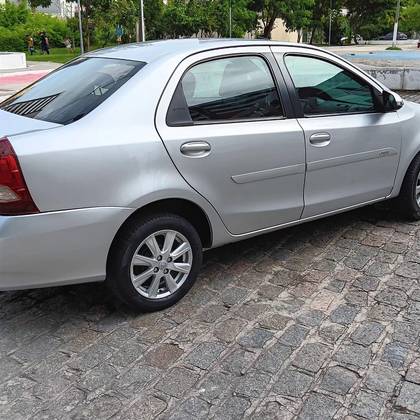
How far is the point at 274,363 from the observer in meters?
3.00

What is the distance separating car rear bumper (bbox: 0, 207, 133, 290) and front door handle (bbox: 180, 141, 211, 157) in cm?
50

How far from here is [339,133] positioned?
414cm

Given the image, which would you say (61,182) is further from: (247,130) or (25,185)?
(247,130)

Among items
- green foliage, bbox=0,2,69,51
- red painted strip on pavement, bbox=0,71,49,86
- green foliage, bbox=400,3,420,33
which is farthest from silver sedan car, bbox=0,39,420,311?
green foliage, bbox=400,3,420,33

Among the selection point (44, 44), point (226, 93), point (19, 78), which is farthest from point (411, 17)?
point (226, 93)

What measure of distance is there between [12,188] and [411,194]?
3.40 meters

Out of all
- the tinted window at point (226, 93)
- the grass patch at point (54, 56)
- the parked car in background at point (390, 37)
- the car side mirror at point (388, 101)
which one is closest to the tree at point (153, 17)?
the grass patch at point (54, 56)

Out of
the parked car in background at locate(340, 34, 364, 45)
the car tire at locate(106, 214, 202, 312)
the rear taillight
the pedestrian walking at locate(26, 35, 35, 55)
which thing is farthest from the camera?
the parked car in background at locate(340, 34, 364, 45)

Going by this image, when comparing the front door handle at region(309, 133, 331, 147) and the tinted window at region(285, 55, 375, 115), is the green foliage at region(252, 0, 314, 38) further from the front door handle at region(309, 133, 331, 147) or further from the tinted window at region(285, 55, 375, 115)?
the front door handle at region(309, 133, 331, 147)

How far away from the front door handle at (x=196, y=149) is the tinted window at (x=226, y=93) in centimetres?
15

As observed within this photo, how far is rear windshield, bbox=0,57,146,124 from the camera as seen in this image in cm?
332

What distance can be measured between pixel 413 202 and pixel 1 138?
349 cm

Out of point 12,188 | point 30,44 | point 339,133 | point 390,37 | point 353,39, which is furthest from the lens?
point 390,37

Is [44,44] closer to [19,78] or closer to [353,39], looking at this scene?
[19,78]
